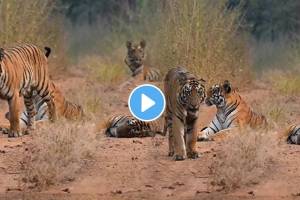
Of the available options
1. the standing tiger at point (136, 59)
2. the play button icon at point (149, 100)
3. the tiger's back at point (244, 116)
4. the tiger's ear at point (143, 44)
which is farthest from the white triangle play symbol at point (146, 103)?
the tiger's ear at point (143, 44)

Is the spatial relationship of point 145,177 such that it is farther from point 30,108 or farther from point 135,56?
point 135,56

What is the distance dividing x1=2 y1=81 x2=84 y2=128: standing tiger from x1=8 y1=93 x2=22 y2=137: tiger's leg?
0.97 meters

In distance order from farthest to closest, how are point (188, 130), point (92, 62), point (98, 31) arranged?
1. point (98, 31)
2. point (92, 62)
3. point (188, 130)

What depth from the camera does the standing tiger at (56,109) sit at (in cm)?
1451

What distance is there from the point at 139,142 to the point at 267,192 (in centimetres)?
275

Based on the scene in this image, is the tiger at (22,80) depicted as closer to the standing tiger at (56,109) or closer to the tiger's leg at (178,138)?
the standing tiger at (56,109)

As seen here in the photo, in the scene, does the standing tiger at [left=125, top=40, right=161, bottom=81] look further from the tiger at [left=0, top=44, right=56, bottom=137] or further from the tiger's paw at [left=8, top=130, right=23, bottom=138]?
the tiger's paw at [left=8, top=130, right=23, bottom=138]

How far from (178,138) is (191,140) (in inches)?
9.6

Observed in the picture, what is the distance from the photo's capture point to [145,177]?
10891 mm

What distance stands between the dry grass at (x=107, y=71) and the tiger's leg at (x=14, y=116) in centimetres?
873

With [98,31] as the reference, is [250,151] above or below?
below

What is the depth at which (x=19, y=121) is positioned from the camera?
13.6m

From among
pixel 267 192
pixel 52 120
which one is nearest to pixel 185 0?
pixel 52 120

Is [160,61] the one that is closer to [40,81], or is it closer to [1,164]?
[40,81]
